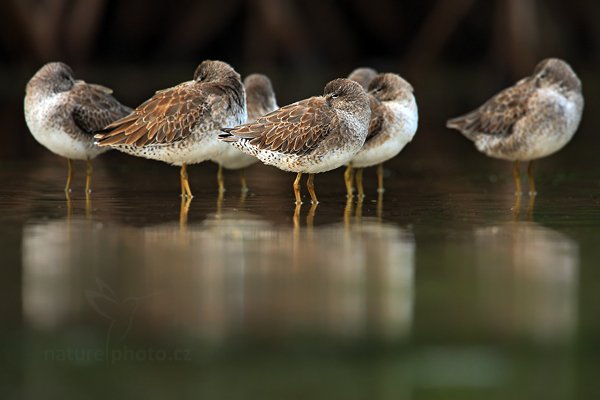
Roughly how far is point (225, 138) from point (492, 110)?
336 centimetres

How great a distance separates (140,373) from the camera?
642 centimetres

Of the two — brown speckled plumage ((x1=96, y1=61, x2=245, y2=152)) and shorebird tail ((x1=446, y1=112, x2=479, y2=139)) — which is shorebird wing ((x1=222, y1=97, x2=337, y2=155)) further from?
shorebird tail ((x1=446, y1=112, x2=479, y2=139))

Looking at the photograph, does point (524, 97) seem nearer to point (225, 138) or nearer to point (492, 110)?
point (492, 110)

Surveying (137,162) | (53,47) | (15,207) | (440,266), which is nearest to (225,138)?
(15,207)

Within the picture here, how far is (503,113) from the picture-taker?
42.9ft

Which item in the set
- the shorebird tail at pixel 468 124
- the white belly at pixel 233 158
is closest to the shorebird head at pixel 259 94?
the white belly at pixel 233 158

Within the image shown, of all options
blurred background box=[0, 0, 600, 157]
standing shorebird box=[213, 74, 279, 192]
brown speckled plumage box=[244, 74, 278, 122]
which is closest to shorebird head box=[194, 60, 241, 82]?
standing shorebird box=[213, 74, 279, 192]

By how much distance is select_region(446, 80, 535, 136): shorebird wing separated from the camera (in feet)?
42.4

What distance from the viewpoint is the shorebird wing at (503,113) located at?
1291cm

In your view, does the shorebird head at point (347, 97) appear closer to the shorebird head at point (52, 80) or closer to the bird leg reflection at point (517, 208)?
the bird leg reflection at point (517, 208)

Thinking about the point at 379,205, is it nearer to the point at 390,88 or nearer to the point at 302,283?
the point at 390,88

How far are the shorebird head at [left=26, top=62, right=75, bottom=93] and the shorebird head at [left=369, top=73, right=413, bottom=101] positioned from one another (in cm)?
314

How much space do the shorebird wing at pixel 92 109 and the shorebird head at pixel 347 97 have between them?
249cm

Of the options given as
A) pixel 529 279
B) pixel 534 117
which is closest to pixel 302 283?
pixel 529 279
